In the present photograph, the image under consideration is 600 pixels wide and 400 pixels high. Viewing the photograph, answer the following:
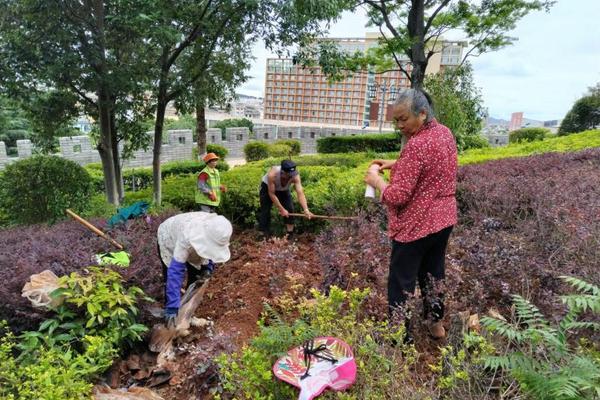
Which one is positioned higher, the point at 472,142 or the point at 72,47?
the point at 72,47

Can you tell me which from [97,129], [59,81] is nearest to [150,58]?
[59,81]

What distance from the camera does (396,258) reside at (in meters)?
2.30

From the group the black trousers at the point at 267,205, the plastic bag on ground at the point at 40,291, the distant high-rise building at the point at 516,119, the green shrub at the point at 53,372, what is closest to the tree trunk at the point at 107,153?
the black trousers at the point at 267,205

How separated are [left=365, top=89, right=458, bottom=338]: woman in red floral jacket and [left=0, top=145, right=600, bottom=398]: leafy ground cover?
11.3 inches

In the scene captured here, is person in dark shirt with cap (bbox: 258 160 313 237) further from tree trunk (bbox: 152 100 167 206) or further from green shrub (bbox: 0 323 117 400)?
green shrub (bbox: 0 323 117 400)

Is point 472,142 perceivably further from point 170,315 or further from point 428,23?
point 170,315

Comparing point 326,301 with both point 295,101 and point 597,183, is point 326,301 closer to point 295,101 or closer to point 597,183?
point 597,183

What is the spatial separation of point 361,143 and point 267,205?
1408 cm

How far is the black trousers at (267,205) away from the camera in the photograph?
4.87m

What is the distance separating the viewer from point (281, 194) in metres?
4.85

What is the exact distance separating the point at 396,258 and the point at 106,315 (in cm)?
181

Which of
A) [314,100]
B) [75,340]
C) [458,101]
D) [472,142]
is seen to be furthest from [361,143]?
[314,100]

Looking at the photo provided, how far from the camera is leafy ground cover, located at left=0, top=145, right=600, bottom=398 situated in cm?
247

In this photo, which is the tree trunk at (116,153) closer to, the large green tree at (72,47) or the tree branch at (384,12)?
the large green tree at (72,47)
